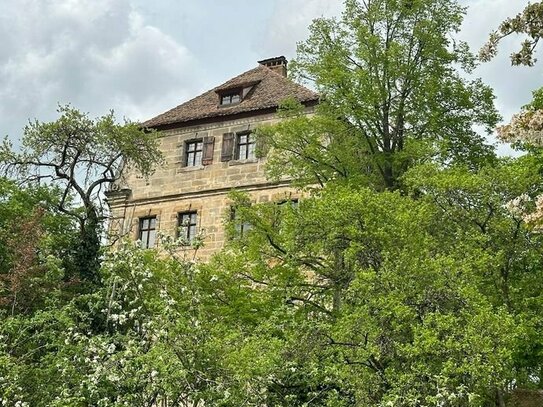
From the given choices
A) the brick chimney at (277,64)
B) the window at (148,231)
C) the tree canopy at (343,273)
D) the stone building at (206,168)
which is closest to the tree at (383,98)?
the tree canopy at (343,273)

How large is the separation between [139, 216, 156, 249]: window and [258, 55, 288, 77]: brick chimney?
7860 millimetres

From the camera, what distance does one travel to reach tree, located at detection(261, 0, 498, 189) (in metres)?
19.7

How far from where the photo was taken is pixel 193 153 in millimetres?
28656

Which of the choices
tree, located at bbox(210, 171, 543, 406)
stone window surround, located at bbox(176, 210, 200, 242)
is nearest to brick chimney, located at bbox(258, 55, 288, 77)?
stone window surround, located at bbox(176, 210, 200, 242)

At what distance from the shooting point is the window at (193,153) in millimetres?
28469

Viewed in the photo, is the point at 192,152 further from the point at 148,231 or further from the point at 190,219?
the point at 148,231

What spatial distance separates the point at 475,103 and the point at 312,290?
665 centimetres

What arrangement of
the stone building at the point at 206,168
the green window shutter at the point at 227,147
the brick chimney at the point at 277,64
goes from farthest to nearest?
the brick chimney at the point at 277,64 < the green window shutter at the point at 227,147 < the stone building at the point at 206,168

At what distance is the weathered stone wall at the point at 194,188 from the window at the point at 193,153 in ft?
0.58

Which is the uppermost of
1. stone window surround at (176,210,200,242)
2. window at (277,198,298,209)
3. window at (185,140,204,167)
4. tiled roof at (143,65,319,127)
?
tiled roof at (143,65,319,127)

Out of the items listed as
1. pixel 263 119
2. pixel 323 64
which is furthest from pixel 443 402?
pixel 263 119

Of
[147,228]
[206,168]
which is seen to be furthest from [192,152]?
[147,228]

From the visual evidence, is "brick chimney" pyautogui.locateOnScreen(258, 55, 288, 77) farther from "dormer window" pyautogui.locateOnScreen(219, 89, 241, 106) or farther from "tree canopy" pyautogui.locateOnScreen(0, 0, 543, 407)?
"tree canopy" pyautogui.locateOnScreen(0, 0, 543, 407)

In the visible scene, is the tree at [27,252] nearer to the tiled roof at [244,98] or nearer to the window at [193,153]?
the window at [193,153]
